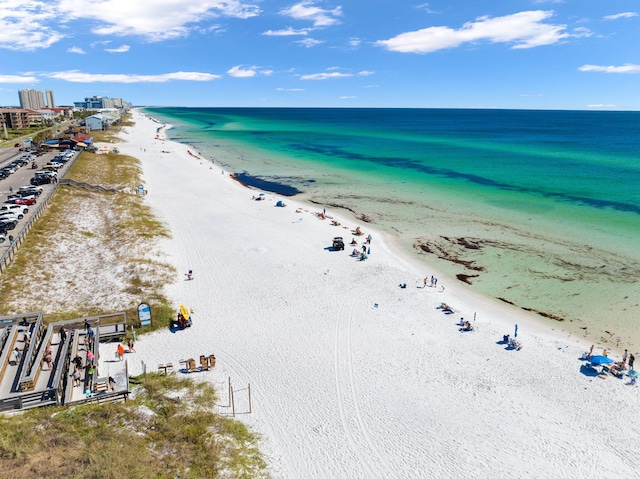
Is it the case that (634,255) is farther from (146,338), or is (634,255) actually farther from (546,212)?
(146,338)

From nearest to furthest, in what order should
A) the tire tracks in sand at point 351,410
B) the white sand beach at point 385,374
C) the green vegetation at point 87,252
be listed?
1. the tire tracks in sand at point 351,410
2. the white sand beach at point 385,374
3. the green vegetation at point 87,252

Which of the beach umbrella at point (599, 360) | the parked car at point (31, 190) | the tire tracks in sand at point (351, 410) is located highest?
the parked car at point (31, 190)

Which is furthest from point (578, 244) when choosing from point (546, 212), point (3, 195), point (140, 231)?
point (3, 195)

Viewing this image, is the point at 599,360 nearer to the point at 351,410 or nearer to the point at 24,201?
the point at 351,410

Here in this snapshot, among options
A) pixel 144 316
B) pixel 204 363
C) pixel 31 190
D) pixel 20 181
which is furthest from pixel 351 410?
pixel 20 181

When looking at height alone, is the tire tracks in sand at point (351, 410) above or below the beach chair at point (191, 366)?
below

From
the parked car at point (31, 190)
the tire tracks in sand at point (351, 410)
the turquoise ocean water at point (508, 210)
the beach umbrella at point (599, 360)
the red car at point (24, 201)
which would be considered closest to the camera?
the tire tracks in sand at point (351, 410)

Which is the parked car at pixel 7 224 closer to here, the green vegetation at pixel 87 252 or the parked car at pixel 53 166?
the green vegetation at pixel 87 252

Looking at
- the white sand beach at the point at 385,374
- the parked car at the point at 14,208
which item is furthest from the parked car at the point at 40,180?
the white sand beach at the point at 385,374
